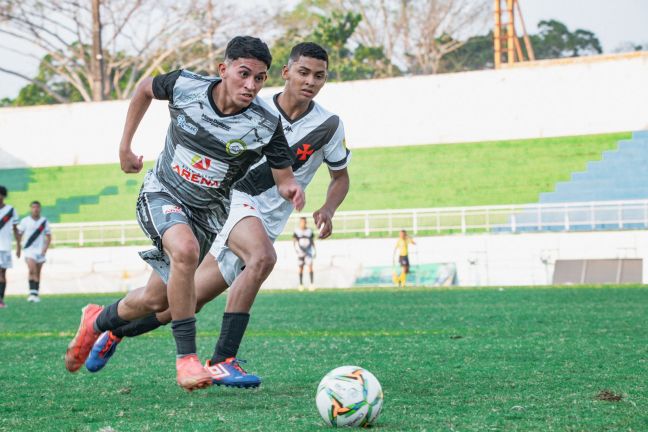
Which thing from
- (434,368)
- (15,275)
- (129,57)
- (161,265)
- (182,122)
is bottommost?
(15,275)

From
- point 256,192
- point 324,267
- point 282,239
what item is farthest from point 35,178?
point 256,192

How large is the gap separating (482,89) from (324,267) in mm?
11539

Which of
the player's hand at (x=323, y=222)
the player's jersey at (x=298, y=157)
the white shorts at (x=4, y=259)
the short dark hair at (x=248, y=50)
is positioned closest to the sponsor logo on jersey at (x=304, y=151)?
the player's jersey at (x=298, y=157)

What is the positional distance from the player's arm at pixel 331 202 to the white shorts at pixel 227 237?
39 centimetres

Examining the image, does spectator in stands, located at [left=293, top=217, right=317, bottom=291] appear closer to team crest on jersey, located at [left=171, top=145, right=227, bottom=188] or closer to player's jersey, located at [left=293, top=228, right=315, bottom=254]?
player's jersey, located at [left=293, top=228, right=315, bottom=254]

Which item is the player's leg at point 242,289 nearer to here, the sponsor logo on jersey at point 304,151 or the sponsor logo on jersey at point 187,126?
the sponsor logo on jersey at point 304,151

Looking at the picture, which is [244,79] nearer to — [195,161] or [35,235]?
[195,161]

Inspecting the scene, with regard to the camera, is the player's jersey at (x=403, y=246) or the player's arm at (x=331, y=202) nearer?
the player's arm at (x=331, y=202)

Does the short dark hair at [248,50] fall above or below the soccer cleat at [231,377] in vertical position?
above

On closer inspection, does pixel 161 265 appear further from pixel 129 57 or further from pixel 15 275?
pixel 129 57

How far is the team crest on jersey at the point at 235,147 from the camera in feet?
18.6

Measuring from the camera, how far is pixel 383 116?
3672cm

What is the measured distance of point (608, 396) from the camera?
5055 millimetres

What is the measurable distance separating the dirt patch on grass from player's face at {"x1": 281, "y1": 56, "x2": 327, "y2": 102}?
2.66 m
